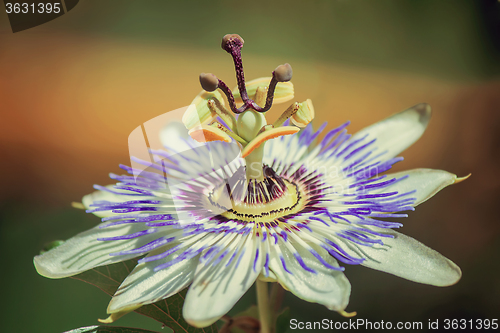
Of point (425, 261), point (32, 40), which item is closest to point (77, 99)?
point (32, 40)

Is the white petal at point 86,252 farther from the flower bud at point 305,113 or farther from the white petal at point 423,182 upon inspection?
the white petal at point 423,182

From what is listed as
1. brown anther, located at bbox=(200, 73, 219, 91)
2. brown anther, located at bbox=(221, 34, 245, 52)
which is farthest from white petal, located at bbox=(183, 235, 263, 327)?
brown anther, located at bbox=(221, 34, 245, 52)

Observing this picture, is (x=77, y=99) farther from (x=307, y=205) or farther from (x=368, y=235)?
(x=368, y=235)

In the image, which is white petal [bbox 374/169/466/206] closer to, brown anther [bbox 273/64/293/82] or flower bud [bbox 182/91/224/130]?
brown anther [bbox 273/64/293/82]

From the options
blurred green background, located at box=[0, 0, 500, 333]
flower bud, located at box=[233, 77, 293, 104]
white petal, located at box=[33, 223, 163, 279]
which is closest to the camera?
white petal, located at box=[33, 223, 163, 279]

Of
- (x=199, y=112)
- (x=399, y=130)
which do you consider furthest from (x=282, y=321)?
(x=399, y=130)

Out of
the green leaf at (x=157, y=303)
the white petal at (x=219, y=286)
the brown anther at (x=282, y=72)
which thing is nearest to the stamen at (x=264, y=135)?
the brown anther at (x=282, y=72)
